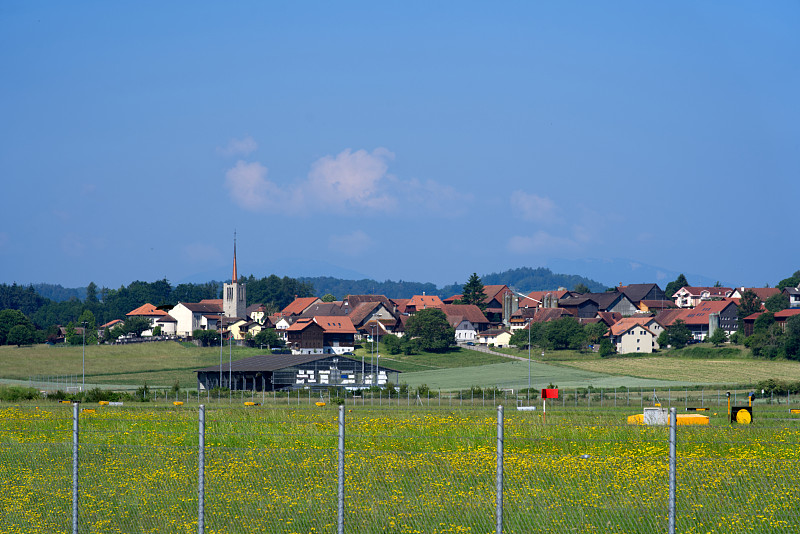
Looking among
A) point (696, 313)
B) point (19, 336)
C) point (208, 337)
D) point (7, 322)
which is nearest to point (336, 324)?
point (208, 337)

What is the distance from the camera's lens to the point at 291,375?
304ft

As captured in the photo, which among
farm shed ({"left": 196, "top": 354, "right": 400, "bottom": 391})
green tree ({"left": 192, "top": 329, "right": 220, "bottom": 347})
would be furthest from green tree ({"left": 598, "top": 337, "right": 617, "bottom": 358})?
green tree ({"left": 192, "top": 329, "right": 220, "bottom": 347})

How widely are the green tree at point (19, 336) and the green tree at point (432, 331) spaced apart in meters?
67.3

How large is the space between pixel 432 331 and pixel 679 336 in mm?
40811

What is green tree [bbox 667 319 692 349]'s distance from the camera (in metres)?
147

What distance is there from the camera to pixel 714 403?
216ft

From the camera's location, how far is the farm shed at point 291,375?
298ft

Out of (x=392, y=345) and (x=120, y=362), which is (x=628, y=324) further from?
(x=120, y=362)

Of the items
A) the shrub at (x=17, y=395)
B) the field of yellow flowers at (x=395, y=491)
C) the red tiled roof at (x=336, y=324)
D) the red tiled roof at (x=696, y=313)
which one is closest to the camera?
the field of yellow flowers at (x=395, y=491)

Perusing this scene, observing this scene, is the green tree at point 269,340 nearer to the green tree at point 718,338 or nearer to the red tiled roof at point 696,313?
the red tiled roof at point 696,313

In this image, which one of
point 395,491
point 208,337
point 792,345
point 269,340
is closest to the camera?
point 395,491

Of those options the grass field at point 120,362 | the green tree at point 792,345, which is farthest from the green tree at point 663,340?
the grass field at point 120,362

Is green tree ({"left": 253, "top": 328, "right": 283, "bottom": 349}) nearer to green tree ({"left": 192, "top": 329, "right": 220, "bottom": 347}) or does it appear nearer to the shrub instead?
green tree ({"left": 192, "top": 329, "right": 220, "bottom": 347})

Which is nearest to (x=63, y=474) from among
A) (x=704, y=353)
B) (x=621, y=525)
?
(x=621, y=525)
